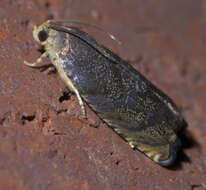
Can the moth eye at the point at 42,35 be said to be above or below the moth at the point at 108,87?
above

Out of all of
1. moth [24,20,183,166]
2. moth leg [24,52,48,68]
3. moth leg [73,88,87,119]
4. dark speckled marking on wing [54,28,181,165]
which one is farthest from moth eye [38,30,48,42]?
moth leg [73,88,87,119]

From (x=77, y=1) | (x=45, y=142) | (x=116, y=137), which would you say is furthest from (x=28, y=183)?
(x=77, y=1)

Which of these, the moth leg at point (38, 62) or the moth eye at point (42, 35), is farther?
the moth eye at point (42, 35)

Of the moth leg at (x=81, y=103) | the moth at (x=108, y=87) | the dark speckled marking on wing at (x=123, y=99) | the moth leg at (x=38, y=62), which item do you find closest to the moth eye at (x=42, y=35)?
the moth at (x=108, y=87)

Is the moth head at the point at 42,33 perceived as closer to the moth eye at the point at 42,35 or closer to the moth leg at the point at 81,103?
the moth eye at the point at 42,35

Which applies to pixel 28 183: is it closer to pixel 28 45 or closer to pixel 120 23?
pixel 28 45

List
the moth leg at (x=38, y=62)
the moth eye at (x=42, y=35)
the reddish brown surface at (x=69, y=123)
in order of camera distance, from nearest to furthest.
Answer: the reddish brown surface at (x=69, y=123) → the moth leg at (x=38, y=62) → the moth eye at (x=42, y=35)

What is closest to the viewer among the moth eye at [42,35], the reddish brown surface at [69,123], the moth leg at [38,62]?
the reddish brown surface at [69,123]

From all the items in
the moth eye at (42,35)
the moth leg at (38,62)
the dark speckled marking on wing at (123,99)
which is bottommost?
the dark speckled marking on wing at (123,99)
